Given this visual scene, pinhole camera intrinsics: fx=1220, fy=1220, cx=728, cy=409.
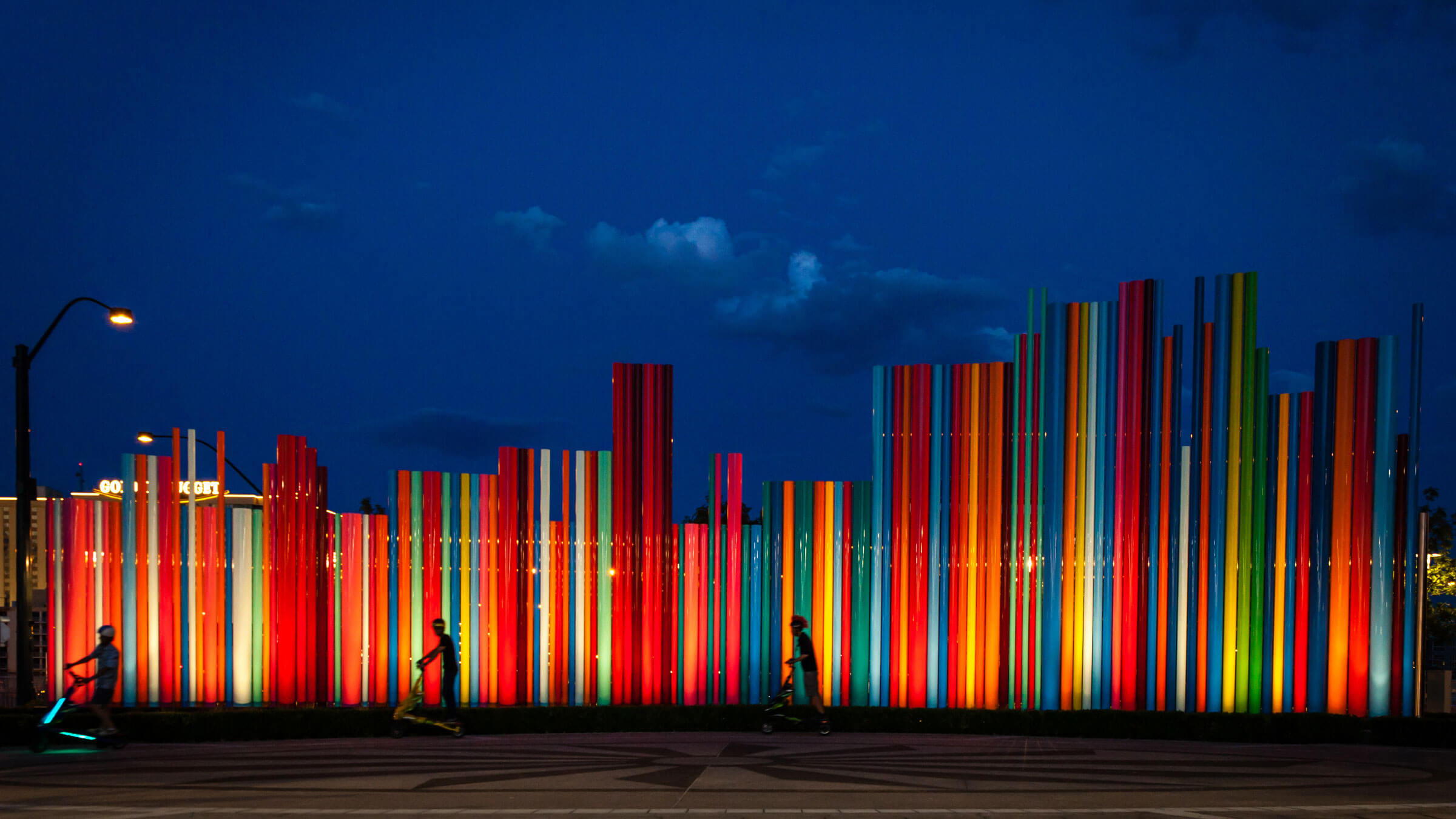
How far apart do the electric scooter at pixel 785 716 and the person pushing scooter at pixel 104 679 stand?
8241 millimetres

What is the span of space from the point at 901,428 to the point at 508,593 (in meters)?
6.58

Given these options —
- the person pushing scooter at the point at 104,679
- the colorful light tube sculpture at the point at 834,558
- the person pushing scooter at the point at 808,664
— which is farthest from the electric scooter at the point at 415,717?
the person pushing scooter at the point at 808,664

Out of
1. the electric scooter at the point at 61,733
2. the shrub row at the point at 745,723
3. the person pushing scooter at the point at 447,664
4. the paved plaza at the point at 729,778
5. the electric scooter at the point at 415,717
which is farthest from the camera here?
the person pushing scooter at the point at 447,664

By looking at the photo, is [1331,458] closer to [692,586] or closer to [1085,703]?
[1085,703]

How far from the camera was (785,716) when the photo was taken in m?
16.6

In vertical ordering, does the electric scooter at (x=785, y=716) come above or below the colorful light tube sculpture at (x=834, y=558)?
below

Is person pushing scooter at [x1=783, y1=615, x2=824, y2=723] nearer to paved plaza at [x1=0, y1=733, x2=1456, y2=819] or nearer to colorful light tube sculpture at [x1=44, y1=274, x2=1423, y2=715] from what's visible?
paved plaza at [x1=0, y1=733, x2=1456, y2=819]

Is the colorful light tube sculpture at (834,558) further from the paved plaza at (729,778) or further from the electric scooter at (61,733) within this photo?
the electric scooter at (61,733)

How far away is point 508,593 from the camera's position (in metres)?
18.8

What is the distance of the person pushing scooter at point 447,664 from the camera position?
16.4 meters

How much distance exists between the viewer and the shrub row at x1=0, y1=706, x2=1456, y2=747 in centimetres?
1605

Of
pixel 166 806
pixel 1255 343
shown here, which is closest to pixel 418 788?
pixel 166 806

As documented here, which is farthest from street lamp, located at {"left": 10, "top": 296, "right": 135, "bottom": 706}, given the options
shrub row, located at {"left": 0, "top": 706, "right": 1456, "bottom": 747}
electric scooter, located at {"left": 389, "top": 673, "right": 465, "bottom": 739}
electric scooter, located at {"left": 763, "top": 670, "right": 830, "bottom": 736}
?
electric scooter, located at {"left": 763, "top": 670, "right": 830, "bottom": 736}

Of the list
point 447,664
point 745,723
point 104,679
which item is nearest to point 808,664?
point 745,723
